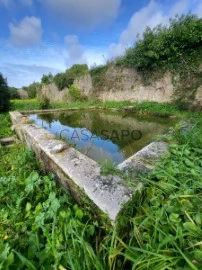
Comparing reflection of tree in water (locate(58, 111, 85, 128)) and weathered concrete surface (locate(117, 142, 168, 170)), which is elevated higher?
weathered concrete surface (locate(117, 142, 168, 170))

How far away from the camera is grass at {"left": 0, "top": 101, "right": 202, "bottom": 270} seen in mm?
795

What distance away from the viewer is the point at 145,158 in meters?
1.67

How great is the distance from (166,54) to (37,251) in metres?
10.1

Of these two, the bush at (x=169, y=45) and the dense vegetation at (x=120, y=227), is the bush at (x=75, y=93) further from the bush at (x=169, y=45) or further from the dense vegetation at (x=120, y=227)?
the dense vegetation at (x=120, y=227)

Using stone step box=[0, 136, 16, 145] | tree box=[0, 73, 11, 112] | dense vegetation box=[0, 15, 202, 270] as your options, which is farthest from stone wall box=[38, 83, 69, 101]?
dense vegetation box=[0, 15, 202, 270]

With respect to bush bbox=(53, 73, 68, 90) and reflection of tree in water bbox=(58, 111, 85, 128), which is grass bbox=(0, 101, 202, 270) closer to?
reflection of tree in water bbox=(58, 111, 85, 128)

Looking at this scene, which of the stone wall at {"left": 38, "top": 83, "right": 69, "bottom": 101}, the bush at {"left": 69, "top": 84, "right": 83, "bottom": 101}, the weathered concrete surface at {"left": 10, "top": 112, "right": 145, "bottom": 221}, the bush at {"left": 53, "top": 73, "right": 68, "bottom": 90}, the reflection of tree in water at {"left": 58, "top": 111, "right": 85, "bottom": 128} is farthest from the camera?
the bush at {"left": 53, "top": 73, "right": 68, "bottom": 90}

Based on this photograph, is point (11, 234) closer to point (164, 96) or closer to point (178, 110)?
→ point (178, 110)

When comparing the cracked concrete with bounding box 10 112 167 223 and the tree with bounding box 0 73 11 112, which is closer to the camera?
the cracked concrete with bounding box 10 112 167 223

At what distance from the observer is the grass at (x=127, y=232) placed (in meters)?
0.80

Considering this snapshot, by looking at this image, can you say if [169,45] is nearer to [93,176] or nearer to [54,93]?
[93,176]

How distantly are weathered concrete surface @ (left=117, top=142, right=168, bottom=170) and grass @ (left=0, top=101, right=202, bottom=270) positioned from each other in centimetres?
14

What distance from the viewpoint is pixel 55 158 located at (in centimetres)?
186

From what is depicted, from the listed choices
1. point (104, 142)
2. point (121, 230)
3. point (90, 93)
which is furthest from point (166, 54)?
point (121, 230)
